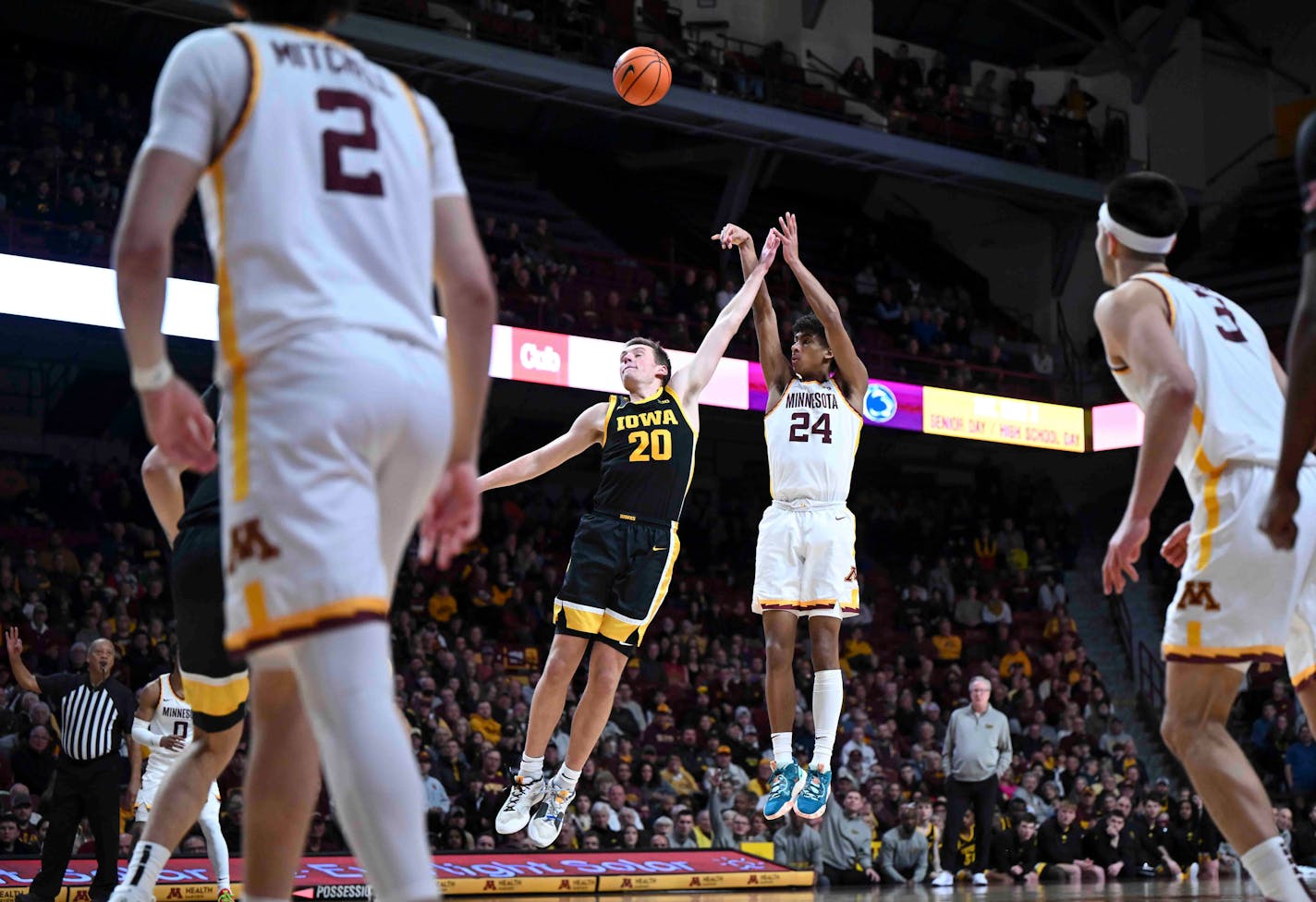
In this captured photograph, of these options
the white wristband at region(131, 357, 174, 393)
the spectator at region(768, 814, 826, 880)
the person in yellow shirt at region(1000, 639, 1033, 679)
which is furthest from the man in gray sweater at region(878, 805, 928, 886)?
the white wristband at region(131, 357, 174, 393)

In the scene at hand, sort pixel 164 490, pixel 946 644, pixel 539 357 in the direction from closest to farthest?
pixel 164 490 < pixel 539 357 < pixel 946 644

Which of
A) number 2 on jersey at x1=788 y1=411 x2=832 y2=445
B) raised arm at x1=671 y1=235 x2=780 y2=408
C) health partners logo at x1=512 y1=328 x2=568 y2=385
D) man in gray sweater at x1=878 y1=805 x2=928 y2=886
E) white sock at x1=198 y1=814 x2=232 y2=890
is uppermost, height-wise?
health partners logo at x1=512 y1=328 x2=568 y2=385

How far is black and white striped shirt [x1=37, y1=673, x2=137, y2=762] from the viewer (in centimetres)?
1059

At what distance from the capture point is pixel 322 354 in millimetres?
2936

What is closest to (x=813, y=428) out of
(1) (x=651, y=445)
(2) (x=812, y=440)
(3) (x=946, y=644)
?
(2) (x=812, y=440)

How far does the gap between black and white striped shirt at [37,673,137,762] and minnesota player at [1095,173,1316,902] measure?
8.15 m

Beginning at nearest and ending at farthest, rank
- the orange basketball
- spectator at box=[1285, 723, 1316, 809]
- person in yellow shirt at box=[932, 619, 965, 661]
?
1. the orange basketball
2. spectator at box=[1285, 723, 1316, 809]
3. person in yellow shirt at box=[932, 619, 965, 661]

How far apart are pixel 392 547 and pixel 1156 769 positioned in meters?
22.9

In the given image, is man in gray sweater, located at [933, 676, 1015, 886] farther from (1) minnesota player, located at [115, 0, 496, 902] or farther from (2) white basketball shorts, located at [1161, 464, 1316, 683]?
(1) minnesota player, located at [115, 0, 496, 902]

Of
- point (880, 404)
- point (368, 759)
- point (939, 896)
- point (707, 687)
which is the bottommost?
point (939, 896)

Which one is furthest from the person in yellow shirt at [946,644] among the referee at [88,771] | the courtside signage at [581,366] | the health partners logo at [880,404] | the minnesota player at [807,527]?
the referee at [88,771]

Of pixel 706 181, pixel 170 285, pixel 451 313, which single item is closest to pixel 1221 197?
pixel 706 181

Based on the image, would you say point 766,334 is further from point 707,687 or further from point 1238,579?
point 707,687

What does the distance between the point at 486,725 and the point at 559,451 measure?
8595 mm
